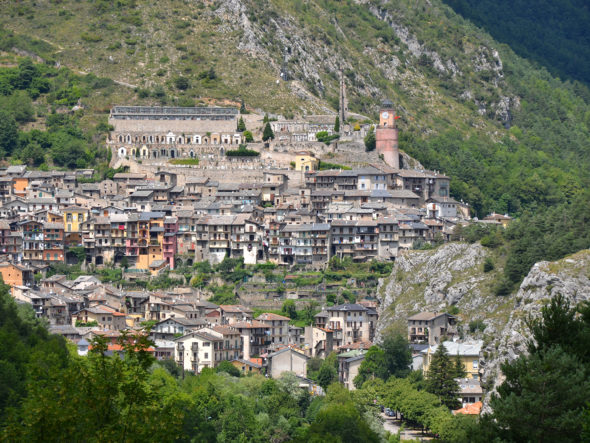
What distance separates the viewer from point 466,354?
340 ft

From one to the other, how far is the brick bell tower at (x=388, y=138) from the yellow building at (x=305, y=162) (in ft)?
25.1

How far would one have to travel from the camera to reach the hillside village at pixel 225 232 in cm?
11275

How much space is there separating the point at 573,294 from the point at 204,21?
10889 centimetres

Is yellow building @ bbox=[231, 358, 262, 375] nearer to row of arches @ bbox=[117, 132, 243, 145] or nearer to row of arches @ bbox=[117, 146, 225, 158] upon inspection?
row of arches @ bbox=[117, 146, 225, 158]

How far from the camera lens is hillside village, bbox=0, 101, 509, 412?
113 meters

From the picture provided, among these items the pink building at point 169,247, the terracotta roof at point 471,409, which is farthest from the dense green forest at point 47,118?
the terracotta roof at point 471,409

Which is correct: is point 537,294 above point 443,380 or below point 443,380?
above

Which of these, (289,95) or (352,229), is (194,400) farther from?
(289,95)

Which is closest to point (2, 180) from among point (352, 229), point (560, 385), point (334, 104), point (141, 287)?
point (141, 287)

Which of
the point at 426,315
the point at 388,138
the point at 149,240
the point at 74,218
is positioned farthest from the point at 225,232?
the point at 388,138

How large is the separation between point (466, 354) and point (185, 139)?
5954cm

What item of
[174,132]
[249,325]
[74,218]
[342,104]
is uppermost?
[342,104]

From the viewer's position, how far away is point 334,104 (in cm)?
17662

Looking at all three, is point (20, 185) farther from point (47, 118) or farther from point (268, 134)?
point (268, 134)
